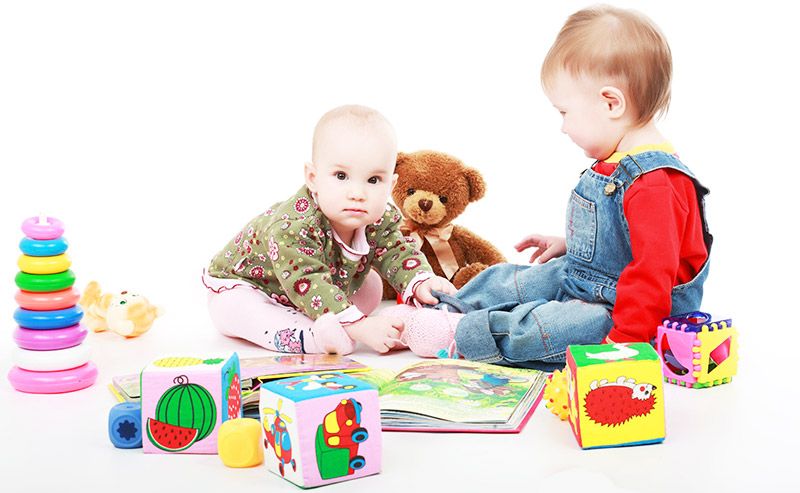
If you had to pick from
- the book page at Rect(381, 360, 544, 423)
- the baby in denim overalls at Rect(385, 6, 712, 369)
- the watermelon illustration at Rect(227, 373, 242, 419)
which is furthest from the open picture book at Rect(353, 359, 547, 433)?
the watermelon illustration at Rect(227, 373, 242, 419)

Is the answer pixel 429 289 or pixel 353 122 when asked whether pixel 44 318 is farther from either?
pixel 429 289

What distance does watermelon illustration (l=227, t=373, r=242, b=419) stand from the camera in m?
1.49

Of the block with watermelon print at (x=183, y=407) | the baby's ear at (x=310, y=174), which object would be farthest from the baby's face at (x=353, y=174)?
the block with watermelon print at (x=183, y=407)

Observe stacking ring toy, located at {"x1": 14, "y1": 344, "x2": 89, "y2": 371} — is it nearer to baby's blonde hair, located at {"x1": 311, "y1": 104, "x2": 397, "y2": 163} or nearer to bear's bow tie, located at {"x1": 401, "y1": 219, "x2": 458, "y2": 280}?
baby's blonde hair, located at {"x1": 311, "y1": 104, "x2": 397, "y2": 163}

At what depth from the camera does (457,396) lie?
1.65 metres

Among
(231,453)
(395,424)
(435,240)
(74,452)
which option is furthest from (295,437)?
(435,240)

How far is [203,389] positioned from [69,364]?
0.45 metres

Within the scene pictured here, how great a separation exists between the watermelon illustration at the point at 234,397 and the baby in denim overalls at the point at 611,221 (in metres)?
0.55

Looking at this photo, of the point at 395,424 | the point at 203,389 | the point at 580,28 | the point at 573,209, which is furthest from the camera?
the point at 573,209

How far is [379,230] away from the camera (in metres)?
2.28

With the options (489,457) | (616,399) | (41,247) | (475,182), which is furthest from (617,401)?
(475,182)

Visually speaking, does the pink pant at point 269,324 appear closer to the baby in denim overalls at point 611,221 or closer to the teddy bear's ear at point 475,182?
the baby in denim overalls at point 611,221

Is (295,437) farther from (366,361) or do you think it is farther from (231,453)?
(366,361)

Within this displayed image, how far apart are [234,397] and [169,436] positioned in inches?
4.5
